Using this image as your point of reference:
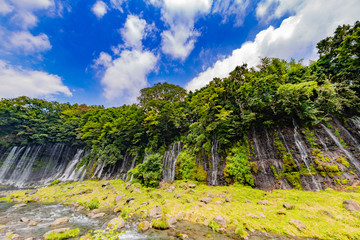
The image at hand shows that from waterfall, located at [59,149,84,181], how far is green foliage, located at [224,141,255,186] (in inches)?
1153

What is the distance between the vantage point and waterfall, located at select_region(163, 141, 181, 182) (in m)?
17.4

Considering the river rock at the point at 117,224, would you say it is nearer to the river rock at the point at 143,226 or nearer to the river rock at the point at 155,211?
the river rock at the point at 143,226

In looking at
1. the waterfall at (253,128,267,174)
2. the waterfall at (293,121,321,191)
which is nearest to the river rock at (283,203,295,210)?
the waterfall at (293,121,321,191)

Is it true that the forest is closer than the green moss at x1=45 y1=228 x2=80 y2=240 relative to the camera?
No

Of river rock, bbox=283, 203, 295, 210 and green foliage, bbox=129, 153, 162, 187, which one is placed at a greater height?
green foliage, bbox=129, 153, 162, 187

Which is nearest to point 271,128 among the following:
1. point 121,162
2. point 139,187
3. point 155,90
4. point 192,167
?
point 192,167

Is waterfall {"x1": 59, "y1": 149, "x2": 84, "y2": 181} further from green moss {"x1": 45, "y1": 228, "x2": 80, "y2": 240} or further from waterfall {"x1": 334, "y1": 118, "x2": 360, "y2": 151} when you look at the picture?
waterfall {"x1": 334, "y1": 118, "x2": 360, "y2": 151}

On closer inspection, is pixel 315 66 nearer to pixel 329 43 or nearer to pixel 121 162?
pixel 329 43

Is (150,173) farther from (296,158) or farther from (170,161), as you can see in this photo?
(296,158)

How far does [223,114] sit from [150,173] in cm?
1078

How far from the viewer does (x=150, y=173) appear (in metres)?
14.8

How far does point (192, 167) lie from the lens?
16.0 metres

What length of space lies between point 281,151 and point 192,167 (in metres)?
9.47

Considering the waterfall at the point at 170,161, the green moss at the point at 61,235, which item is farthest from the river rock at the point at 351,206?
the waterfall at the point at 170,161
